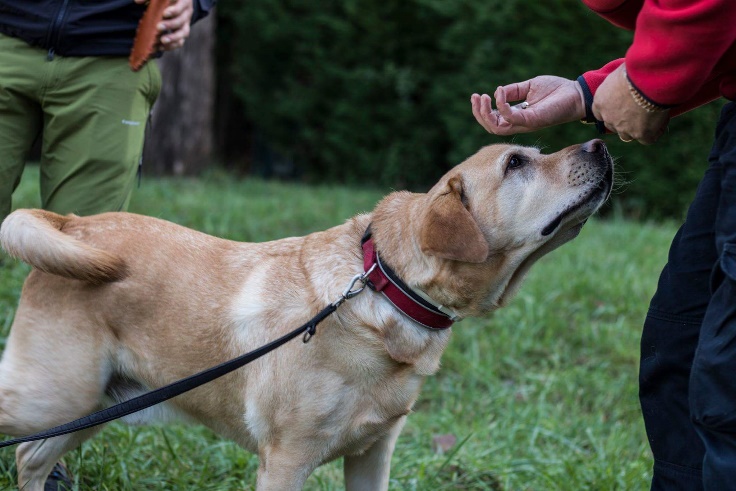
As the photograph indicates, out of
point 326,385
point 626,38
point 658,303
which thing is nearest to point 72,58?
point 326,385

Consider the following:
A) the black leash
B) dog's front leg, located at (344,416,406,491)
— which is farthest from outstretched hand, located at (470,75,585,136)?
dog's front leg, located at (344,416,406,491)

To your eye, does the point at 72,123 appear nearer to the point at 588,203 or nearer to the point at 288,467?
the point at 288,467

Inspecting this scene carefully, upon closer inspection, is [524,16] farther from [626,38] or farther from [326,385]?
[326,385]

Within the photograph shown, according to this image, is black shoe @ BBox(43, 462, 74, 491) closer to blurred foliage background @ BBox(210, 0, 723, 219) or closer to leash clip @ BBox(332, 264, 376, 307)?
leash clip @ BBox(332, 264, 376, 307)

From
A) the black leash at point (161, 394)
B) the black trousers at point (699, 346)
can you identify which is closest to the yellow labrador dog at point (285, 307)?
the black leash at point (161, 394)

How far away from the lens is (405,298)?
2.98 m

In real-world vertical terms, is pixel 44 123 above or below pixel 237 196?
above

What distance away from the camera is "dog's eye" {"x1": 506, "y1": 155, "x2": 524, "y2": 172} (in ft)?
10.3

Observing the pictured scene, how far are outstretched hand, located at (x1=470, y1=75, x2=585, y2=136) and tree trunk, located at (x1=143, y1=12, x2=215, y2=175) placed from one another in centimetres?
776

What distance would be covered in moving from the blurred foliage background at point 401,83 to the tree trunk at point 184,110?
1864 mm

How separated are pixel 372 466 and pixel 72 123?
1.92 meters

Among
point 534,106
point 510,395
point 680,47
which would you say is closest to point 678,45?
point 680,47

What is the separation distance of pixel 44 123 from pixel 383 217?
1.64 metres

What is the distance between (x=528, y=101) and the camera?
2928mm
